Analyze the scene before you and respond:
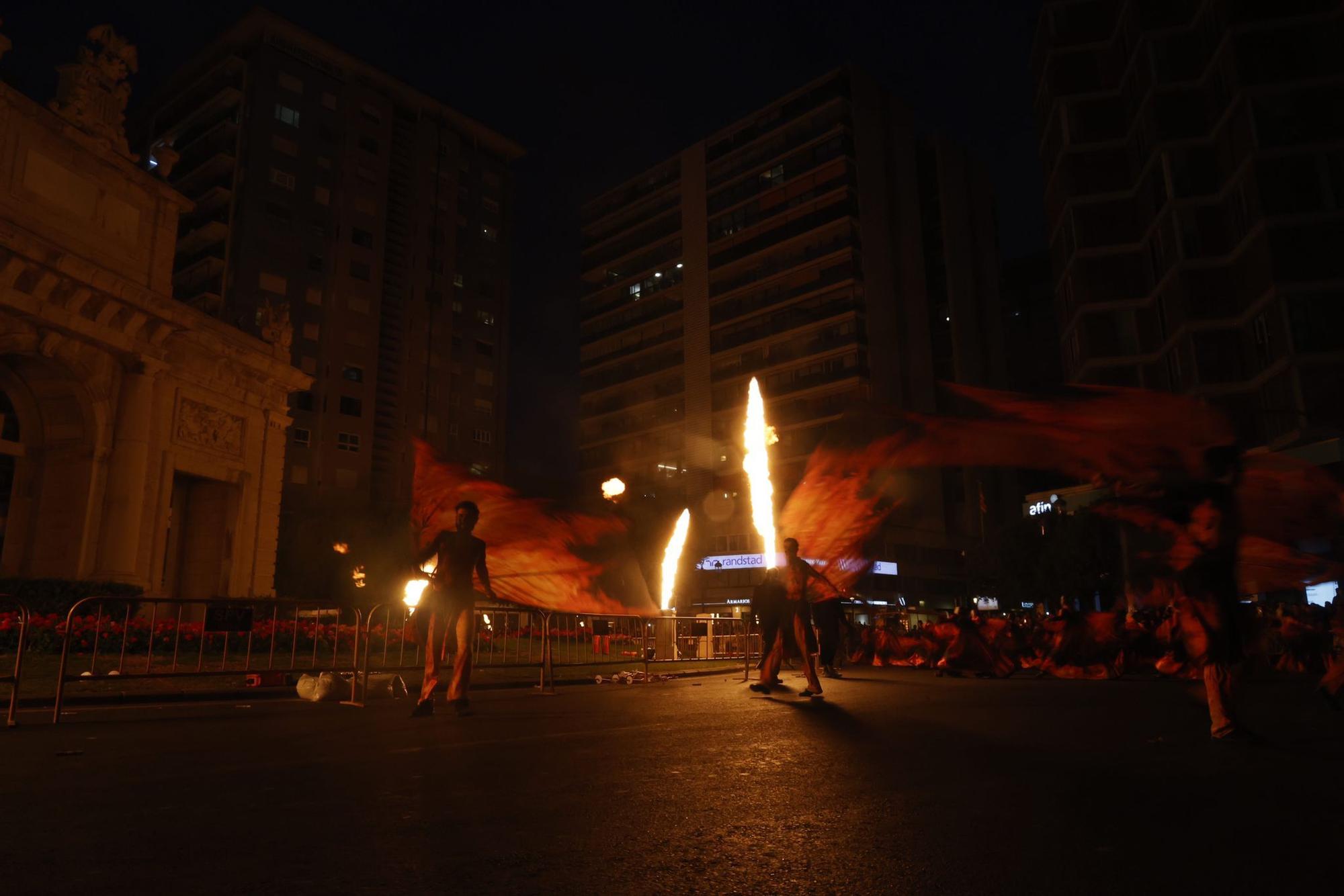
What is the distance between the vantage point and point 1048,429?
430 inches

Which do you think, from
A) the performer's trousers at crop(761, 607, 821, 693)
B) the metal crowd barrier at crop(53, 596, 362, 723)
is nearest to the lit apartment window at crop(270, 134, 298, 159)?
the metal crowd barrier at crop(53, 596, 362, 723)

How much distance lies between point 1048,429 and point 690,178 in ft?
217

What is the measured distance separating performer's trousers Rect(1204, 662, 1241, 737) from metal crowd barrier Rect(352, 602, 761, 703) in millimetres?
7990

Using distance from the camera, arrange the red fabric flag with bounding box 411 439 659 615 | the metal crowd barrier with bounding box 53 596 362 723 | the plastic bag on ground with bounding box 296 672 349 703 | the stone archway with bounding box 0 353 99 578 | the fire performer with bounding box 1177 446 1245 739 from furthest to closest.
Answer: the stone archway with bounding box 0 353 99 578 → the red fabric flag with bounding box 411 439 659 615 → the plastic bag on ground with bounding box 296 672 349 703 → the metal crowd barrier with bounding box 53 596 362 723 → the fire performer with bounding box 1177 446 1245 739

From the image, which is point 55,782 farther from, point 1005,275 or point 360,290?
point 1005,275

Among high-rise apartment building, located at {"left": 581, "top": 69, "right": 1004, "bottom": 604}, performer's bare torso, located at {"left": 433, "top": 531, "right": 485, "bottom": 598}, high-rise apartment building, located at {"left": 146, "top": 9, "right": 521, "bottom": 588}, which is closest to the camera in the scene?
performer's bare torso, located at {"left": 433, "top": 531, "right": 485, "bottom": 598}

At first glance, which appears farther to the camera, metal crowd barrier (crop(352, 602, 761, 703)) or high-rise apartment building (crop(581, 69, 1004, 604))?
high-rise apartment building (crop(581, 69, 1004, 604))

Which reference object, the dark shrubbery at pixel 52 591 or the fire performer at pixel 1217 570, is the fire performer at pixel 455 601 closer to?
the fire performer at pixel 1217 570

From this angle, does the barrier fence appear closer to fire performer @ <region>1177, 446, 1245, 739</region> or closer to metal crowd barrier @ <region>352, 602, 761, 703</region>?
metal crowd barrier @ <region>352, 602, 761, 703</region>

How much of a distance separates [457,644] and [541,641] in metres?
5.26

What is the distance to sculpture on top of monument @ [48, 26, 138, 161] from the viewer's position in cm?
2331

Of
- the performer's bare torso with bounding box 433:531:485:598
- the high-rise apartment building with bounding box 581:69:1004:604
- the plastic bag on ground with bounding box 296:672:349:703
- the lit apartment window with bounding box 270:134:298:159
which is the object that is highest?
the lit apartment window with bounding box 270:134:298:159

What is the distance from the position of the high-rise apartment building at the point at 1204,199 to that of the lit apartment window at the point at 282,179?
48.5 metres

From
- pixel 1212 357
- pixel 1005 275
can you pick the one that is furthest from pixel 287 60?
pixel 1005 275
